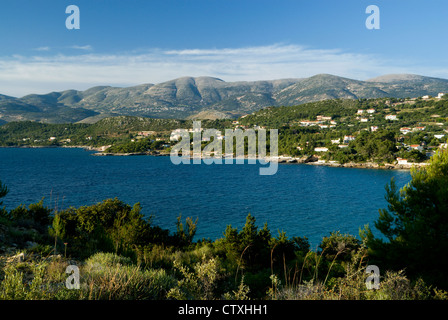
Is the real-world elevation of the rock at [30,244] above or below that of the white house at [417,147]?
above

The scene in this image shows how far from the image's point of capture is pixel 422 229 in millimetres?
8039

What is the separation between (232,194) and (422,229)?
27512 millimetres

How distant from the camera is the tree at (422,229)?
7754mm

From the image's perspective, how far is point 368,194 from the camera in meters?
34.5

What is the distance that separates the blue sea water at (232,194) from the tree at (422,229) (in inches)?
361

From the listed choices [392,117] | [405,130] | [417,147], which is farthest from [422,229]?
[392,117]

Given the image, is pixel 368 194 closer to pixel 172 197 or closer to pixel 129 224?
pixel 172 197

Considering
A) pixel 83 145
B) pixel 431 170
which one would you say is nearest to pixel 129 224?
pixel 431 170

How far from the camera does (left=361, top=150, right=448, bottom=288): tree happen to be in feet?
25.4

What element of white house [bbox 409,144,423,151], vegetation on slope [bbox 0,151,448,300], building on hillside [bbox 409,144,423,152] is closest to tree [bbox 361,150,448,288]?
vegetation on slope [bbox 0,151,448,300]

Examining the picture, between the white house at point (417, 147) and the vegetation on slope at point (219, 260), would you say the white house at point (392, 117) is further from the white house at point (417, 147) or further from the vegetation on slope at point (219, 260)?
the vegetation on slope at point (219, 260)

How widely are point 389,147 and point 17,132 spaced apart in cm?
14410

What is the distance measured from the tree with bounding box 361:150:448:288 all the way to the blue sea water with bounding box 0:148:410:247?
9.17m

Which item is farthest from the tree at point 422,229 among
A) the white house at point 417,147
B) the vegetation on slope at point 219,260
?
the white house at point 417,147
